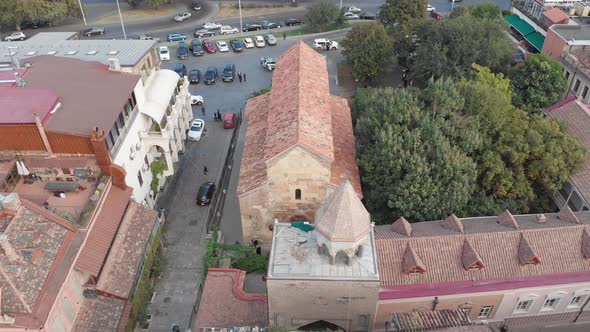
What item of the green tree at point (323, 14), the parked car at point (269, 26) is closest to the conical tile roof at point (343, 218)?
the green tree at point (323, 14)

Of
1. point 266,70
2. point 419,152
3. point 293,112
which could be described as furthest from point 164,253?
point 266,70

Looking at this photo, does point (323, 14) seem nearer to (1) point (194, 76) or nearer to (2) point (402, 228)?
(1) point (194, 76)

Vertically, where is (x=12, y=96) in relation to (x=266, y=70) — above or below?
above

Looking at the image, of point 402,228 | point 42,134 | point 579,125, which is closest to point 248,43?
point 42,134

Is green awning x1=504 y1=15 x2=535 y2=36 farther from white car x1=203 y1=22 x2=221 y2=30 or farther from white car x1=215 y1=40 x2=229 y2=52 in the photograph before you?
white car x1=203 y1=22 x2=221 y2=30

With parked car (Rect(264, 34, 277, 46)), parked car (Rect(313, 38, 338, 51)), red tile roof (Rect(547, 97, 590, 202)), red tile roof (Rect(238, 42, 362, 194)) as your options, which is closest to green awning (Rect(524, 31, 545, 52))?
red tile roof (Rect(547, 97, 590, 202))

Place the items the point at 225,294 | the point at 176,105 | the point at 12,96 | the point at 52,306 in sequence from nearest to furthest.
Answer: the point at 52,306
the point at 225,294
the point at 12,96
the point at 176,105

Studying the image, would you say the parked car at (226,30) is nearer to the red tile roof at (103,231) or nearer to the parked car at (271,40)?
the parked car at (271,40)

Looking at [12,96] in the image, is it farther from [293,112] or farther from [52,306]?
[293,112]
